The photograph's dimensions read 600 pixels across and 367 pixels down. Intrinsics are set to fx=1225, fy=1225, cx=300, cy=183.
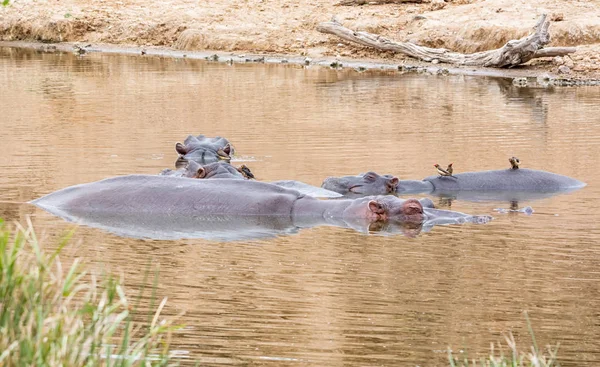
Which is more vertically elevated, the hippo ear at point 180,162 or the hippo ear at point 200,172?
→ the hippo ear at point 200,172

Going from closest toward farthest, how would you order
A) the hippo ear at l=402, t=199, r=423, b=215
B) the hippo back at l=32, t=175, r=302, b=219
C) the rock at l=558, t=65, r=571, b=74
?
the hippo ear at l=402, t=199, r=423, b=215 → the hippo back at l=32, t=175, r=302, b=219 → the rock at l=558, t=65, r=571, b=74

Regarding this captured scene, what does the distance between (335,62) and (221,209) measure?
15.2 m

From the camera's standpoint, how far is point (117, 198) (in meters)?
8.51

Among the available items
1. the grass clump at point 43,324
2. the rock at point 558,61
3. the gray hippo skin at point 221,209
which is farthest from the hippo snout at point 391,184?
the rock at point 558,61

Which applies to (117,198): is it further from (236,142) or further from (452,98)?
(452,98)

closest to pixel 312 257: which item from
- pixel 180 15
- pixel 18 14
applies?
pixel 180 15

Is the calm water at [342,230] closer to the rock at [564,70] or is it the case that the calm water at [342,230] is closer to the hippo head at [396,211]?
the hippo head at [396,211]

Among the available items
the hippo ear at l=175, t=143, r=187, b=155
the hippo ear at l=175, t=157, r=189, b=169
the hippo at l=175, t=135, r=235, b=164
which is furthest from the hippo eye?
the hippo ear at l=175, t=143, r=187, b=155

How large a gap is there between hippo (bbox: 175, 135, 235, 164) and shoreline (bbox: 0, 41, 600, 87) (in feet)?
32.3

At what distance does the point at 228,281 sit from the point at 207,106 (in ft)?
33.6

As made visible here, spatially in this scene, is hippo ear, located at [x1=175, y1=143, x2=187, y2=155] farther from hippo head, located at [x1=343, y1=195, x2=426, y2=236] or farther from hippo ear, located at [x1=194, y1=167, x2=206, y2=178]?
hippo head, located at [x1=343, y1=195, x2=426, y2=236]

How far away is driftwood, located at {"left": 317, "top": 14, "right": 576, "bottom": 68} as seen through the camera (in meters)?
20.2

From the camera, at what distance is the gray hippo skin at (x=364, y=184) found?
9438 millimetres

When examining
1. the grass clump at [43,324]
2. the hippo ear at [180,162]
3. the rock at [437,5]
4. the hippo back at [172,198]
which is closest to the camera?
the grass clump at [43,324]
